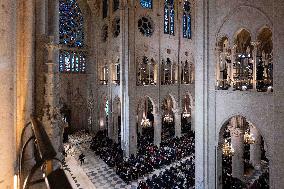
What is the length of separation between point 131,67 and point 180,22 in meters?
8.40

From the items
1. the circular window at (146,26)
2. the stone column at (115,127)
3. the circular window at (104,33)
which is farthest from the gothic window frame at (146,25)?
the stone column at (115,127)

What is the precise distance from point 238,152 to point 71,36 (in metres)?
22.5

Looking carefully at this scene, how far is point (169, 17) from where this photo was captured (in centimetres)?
2502

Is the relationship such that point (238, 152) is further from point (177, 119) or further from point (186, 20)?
point (186, 20)

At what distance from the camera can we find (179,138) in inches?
997

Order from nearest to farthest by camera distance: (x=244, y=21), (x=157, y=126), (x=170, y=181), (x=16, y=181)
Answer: (x=16, y=181) < (x=244, y=21) < (x=170, y=181) < (x=157, y=126)

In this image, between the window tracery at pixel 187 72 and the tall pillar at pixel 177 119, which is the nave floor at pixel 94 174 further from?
the window tracery at pixel 187 72

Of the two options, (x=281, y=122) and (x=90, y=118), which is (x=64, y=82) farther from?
(x=281, y=122)

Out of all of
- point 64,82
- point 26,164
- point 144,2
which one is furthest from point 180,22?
point 26,164

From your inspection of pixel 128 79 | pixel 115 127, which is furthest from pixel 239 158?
pixel 115 127

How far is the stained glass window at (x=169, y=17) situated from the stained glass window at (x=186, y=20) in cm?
228

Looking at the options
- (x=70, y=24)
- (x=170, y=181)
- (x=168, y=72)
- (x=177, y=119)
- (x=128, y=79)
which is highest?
(x=70, y=24)

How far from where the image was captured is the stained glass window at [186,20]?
2716cm

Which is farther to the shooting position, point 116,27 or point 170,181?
Result: point 116,27
